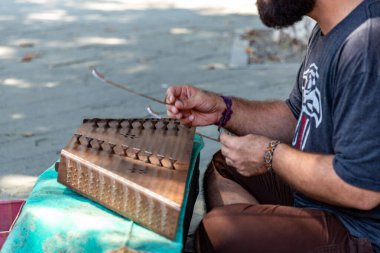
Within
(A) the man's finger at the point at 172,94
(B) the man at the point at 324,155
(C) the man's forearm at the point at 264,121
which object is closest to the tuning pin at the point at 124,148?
(B) the man at the point at 324,155

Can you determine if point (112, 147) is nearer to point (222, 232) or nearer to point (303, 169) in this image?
point (222, 232)

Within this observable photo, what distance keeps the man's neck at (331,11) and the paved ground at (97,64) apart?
1.27 m

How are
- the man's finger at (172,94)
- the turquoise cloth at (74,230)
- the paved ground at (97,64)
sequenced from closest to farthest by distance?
1. the turquoise cloth at (74,230)
2. the man's finger at (172,94)
3. the paved ground at (97,64)

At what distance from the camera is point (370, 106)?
1.69 meters

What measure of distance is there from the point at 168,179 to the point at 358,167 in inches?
20.6

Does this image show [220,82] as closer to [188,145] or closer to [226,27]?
[226,27]


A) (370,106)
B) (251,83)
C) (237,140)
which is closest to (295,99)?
(237,140)

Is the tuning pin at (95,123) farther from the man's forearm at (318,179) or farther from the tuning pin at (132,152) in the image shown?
the man's forearm at (318,179)

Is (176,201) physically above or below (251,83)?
above

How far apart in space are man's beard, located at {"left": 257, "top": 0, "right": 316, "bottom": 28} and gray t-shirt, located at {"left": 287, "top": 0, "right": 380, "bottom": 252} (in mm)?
109

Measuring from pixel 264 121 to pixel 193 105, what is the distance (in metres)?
0.31

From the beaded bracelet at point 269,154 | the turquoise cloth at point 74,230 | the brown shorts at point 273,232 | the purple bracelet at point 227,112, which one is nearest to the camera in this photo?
the turquoise cloth at point 74,230

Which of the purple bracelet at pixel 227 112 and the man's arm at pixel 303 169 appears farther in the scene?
the purple bracelet at pixel 227 112

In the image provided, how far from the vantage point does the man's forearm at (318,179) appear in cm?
174
